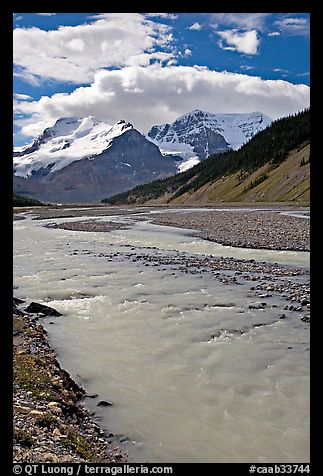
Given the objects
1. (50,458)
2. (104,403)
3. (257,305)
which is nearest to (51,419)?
(50,458)

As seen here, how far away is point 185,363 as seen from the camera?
9.98 meters

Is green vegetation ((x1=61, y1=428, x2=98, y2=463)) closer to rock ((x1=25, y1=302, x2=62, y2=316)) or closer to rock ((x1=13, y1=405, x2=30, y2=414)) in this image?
rock ((x1=13, y1=405, x2=30, y2=414))

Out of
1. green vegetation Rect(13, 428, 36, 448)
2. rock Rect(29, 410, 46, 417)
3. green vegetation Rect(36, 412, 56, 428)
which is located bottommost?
green vegetation Rect(36, 412, 56, 428)

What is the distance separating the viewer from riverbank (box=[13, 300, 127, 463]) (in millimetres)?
5551

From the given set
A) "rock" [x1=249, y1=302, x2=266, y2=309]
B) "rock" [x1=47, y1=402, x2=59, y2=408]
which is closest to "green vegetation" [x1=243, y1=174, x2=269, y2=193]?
"rock" [x1=249, y1=302, x2=266, y2=309]

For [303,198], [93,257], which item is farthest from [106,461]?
[303,198]

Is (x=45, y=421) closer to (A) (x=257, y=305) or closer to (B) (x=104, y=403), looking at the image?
(B) (x=104, y=403)

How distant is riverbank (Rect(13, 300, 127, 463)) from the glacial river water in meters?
0.38

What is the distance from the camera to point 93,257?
28266 millimetres

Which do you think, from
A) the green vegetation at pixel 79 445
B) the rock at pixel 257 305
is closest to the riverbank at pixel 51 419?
the green vegetation at pixel 79 445

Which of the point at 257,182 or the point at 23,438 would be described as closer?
the point at 23,438

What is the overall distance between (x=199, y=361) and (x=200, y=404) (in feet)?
7.20

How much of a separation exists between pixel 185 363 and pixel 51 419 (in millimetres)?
4202

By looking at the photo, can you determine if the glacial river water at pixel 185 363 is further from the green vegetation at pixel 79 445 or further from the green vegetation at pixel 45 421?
the green vegetation at pixel 45 421
